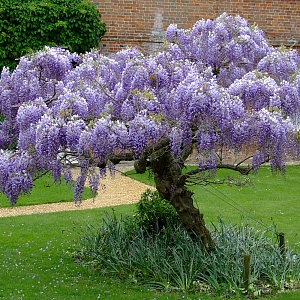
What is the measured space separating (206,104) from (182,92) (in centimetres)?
28

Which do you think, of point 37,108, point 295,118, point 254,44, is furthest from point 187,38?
point 37,108

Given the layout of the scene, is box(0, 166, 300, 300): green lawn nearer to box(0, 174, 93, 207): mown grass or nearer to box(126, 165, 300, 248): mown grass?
box(126, 165, 300, 248): mown grass

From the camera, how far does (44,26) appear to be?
15.9 m

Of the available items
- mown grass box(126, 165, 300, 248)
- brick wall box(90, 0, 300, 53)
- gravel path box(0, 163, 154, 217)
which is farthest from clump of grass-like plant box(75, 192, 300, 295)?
brick wall box(90, 0, 300, 53)

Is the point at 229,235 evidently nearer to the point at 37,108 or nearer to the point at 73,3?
the point at 37,108

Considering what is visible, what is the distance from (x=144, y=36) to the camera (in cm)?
1686

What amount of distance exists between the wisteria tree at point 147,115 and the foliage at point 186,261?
42cm

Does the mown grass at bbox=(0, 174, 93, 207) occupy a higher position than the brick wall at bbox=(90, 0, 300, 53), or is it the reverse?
the brick wall at bbox=(90, 0, 300, 53)

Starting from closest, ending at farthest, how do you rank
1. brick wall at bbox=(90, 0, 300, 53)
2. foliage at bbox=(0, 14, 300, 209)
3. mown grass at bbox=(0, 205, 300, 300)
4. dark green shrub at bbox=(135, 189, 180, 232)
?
1. foliage at bbox=(0, 14, 300, 209)
2. mown grass at bbox=(0, 205, 300, 300)
3. dark green shrub at bbox=(135, 189, 180, 232)
4. brick wall at bbox=(90, 0, 300, 53)

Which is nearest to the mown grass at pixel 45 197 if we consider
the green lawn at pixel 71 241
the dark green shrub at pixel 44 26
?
the green lawn at pixel 71 241

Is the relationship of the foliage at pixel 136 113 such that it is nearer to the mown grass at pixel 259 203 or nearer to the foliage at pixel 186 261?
the foliage at pixel 186 261

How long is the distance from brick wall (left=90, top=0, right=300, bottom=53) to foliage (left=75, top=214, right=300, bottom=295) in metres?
9.29

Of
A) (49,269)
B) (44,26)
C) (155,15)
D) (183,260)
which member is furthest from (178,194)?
(155,15)

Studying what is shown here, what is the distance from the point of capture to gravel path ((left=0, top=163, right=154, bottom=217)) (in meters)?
11.9
